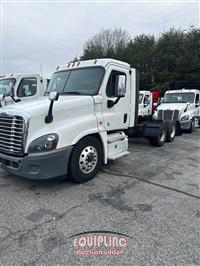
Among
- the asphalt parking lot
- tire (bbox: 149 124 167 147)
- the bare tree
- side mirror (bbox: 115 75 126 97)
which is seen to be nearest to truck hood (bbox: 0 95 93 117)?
side mirror (bbox: 115 75 126 97)

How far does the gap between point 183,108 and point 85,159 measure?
313 inches

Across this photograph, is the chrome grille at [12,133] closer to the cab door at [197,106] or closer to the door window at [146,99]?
the door window at [146,99]

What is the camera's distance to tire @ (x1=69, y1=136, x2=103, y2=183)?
3428 millimetres

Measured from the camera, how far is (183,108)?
9602 millimetres

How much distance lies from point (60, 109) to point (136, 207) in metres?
2.17

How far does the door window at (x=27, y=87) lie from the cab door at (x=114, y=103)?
15.4 feet

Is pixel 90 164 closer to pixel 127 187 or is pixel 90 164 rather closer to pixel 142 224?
pixel 127 187

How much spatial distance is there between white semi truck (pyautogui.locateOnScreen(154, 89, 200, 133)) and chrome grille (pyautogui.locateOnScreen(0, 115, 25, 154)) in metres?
8.36

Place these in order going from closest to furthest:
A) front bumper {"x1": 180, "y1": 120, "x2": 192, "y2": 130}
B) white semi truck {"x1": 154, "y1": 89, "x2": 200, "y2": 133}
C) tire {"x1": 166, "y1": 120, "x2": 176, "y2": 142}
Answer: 1. tire {"x1": 166, "y1": 120, "x2": 176, "y2": 142}
2. white semi truck {"x1": 154, "y1": 89, "x2": 200, "y2": 133}
3. front bumper {"x1": 180, "y1": 120, "x2": 192, "y2": 130}

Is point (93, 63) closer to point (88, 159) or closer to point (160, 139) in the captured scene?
point (88, 159)

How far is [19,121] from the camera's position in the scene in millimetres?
3045

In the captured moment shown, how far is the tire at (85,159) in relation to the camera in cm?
343

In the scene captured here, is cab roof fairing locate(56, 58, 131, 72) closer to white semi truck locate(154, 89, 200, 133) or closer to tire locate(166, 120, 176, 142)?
tire locate(166, 120, 176, 142)

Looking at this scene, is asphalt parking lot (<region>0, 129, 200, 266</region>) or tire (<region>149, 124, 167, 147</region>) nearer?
asphalt parking lot (<region>0, 129, 200, 266</region>)
